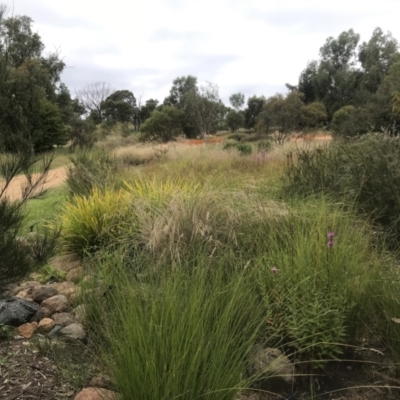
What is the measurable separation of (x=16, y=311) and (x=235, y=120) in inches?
1767

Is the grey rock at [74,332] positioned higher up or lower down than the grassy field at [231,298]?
lower down

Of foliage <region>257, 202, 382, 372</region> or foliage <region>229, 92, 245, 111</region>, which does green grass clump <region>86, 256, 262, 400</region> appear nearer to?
foliage <region>257, 202, 382, 372</region>

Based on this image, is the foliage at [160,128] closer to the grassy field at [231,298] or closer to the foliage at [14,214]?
the grassy field at [231,298]

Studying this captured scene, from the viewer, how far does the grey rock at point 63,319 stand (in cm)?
316

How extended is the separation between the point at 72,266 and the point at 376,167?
351cm

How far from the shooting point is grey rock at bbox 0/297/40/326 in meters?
3.20

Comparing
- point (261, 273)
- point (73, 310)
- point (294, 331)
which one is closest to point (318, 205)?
point (261, 273)

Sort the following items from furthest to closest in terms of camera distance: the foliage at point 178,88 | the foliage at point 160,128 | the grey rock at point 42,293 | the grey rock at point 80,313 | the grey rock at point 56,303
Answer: the foliage at point 178,88
the foliage at point 160,128
the grey rock at point 42,293
the grey rock at point 56,303
the grey rock at point 80,313

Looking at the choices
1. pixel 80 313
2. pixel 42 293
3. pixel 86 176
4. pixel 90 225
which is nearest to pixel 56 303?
pixel 42 293

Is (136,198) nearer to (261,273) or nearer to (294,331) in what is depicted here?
(261,273)

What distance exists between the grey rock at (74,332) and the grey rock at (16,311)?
50 cm

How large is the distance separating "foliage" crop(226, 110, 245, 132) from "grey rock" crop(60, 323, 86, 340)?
4482cm

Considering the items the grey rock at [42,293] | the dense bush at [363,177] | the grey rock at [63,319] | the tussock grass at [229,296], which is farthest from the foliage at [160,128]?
the grey rock at [63,319]

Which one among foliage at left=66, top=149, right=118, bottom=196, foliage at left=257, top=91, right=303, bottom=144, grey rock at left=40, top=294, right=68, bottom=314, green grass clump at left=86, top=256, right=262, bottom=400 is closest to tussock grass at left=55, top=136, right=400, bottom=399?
green grass clump at left=86, top=256, right=262, bottom=400
